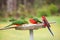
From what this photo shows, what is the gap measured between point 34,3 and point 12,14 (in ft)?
6.44

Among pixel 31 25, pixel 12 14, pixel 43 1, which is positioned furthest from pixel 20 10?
pixel 31 25

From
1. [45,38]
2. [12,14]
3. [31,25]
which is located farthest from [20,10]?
[31,25]

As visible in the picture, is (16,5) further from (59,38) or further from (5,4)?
(59,38)

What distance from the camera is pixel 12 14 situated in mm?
10500

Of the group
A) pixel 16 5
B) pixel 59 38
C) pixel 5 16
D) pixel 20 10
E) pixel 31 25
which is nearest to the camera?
pixel 31 25

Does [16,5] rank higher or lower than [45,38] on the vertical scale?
higher

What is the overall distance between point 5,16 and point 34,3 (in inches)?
90.0

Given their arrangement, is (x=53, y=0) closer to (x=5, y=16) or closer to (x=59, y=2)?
(x=59, y=2)

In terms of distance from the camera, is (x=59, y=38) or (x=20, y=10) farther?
(x=20, y=10)

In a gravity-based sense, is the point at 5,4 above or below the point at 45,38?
above

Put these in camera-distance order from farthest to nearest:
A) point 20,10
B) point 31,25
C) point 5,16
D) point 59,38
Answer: point 20,10
point 5,16
point 59,38
point 31,25

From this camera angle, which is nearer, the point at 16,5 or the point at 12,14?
the point at 12,14

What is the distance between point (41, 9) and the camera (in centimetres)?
1120

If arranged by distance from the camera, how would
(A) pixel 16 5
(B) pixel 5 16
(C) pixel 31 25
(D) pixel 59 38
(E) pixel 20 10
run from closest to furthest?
(C) pixel 31 25, (D) pixel 59 38, (B) pixel 5 16, (E) pixel 20 10, (A) pixel 16 5
